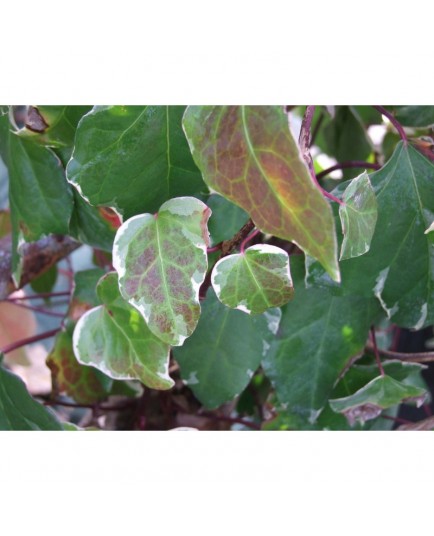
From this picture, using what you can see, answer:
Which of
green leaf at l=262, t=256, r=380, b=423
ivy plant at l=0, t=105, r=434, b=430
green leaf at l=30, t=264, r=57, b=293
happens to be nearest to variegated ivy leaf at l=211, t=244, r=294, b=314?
ivy plant at l=0, t=105, r=434, b=430

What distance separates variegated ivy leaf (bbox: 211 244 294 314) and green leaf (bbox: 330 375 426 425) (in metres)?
0.12

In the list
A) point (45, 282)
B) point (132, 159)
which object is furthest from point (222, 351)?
point (45, 282)

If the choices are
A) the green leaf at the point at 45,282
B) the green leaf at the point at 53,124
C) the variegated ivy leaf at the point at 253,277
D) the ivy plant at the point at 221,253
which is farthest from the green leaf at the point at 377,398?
the green leaf at the point at 45,282

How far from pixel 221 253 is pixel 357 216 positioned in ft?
0.28

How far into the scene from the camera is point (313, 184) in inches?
9.4

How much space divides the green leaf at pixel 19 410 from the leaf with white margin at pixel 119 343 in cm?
5

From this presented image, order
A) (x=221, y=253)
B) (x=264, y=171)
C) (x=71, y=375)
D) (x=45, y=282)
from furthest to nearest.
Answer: (x=45, y=282) < (x=71, y=375) < (x=221, y=253) < (x=264, y=171)

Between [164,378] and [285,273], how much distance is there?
106 mm

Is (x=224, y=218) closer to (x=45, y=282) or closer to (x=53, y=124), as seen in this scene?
(x=53, y=124)

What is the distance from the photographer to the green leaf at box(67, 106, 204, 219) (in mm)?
Result: 329

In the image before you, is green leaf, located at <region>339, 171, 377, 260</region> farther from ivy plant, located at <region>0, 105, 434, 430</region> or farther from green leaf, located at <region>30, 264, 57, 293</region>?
green leaf, located at <region>30, 264, 57, 293</region>

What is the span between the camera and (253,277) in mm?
321

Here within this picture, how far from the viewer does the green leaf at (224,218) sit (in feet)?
1.36

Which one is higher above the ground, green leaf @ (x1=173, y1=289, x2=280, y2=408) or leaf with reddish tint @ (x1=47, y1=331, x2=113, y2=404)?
green leaf @ (x1=173, y1=289, x2=280, y2=408)
